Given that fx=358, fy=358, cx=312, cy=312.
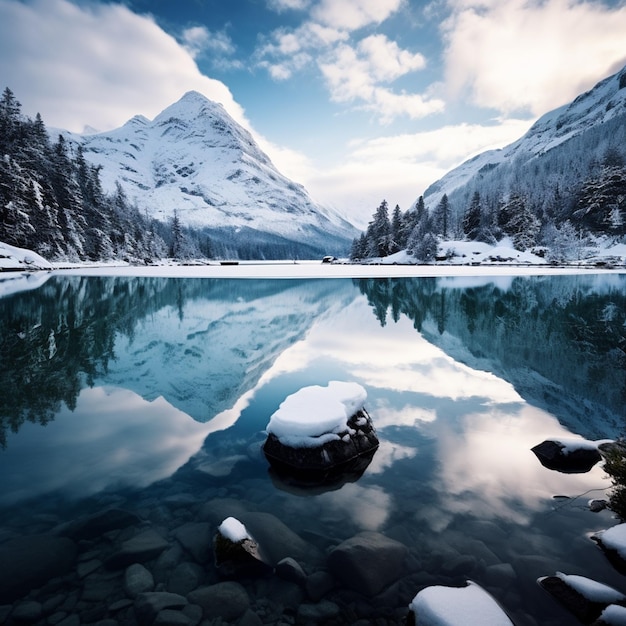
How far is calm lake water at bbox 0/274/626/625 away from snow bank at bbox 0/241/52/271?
3984 cm

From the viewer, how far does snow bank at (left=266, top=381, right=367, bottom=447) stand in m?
6.98

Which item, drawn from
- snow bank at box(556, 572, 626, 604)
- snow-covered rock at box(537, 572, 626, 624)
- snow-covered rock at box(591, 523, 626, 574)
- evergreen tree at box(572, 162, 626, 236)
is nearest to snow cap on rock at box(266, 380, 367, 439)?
Answer: snow-covered rock at box(537, 572, 626, 624)

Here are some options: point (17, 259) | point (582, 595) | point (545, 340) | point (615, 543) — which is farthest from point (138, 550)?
point (17, 259)

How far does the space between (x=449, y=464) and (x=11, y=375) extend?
1395 cm

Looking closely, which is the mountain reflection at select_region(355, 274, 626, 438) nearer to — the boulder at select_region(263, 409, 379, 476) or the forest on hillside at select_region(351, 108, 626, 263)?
the boulder at select_region(263, 409, 379, 476)

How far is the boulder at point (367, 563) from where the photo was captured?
4.38m

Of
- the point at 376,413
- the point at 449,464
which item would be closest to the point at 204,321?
the point at 376,413

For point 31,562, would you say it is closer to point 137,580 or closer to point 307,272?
point 137,580

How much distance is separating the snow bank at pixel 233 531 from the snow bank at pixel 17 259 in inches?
2284

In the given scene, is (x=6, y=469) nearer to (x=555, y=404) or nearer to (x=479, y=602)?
(x=479, y=602)

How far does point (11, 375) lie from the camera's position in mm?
12180

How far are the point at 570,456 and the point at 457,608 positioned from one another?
16.4 ft

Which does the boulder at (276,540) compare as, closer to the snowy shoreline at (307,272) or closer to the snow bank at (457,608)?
the snow bank at (457,608)

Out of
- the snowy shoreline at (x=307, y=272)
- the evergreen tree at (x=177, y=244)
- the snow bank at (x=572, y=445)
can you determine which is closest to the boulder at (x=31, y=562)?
the snow bank at (x=572, y=445)
